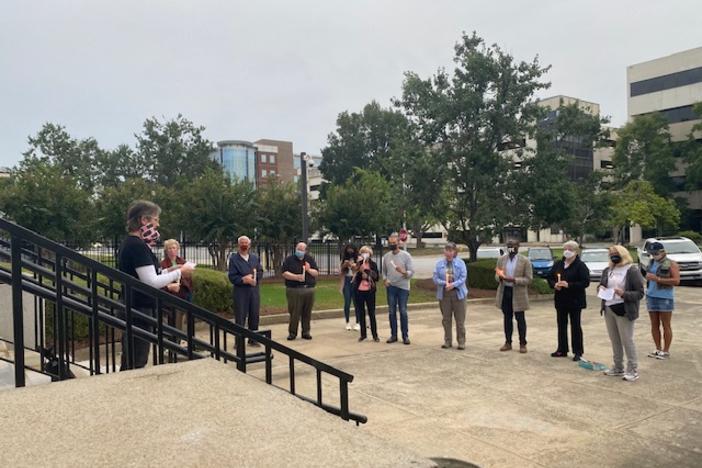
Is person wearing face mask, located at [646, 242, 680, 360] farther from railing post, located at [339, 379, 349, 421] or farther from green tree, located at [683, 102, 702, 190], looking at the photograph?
green tree, located at [683, 102, 702, 190]

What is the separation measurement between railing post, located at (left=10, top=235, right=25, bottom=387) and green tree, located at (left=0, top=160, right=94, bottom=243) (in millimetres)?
19113

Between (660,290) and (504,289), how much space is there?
7.17 ft

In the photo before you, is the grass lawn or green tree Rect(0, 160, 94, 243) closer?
the grass lawn

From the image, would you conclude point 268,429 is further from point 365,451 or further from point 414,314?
point 414,314

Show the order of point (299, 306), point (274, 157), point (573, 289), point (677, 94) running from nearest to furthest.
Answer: point (573, 289), point (299, 306), point (677, 94), point (274, 157)

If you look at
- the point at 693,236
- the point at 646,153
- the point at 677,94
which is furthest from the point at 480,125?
the point at 677,94

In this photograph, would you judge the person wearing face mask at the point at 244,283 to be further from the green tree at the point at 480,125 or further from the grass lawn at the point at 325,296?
the green tree at the point at 480,125

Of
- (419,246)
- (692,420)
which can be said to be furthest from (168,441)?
(419,246)

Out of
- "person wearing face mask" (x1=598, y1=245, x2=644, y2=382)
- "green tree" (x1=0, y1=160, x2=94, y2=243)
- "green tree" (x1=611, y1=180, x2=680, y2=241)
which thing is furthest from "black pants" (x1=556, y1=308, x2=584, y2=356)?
"green tree" (x1=611, y1=180, x2=680, y2=241)

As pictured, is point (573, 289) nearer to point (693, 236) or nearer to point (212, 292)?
point (212, 292)

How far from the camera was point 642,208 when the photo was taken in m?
43.9

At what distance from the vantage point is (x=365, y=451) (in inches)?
104

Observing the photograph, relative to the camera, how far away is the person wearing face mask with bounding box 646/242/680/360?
7832mm

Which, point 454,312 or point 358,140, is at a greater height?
point 358,140
